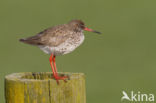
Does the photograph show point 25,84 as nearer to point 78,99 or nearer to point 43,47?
point 78,99

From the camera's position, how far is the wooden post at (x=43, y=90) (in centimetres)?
625

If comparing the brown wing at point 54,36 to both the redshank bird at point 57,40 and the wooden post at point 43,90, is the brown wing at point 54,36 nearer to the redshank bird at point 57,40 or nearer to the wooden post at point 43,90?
the redshank bird at point 57,40

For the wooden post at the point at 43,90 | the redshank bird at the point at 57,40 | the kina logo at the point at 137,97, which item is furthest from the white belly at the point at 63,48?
the kina logo at the point at 137,97

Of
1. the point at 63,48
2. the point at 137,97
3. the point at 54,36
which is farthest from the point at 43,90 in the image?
the point at 137,97

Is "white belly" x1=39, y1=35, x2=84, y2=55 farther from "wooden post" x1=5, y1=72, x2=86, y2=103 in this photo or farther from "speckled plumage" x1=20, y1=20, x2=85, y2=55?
"wooden post" x1=5, y1=72, x2=86, y2=103

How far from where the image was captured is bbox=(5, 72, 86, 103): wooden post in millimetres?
6250

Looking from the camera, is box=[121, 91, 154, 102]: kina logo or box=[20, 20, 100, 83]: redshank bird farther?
box=[121, 91, 154, 102]: kina logo

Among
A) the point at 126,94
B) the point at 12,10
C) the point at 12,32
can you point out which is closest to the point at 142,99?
the point at 126,94

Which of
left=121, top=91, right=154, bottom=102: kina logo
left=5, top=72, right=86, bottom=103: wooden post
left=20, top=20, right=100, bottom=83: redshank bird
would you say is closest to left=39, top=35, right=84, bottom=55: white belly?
left=20, top=20, right=100, bottom=83: redshank bird

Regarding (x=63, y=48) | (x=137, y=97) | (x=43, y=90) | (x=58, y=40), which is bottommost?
(x=137, y=97)

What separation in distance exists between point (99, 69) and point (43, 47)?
6409mm

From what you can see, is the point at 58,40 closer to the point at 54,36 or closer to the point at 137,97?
the point at 54,36

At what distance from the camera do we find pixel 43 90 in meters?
6.26

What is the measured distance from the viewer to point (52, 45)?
7840mm
